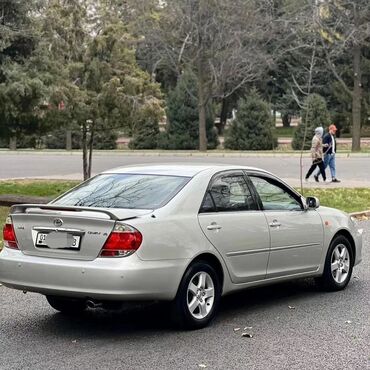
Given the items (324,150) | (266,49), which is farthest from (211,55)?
(324,150)

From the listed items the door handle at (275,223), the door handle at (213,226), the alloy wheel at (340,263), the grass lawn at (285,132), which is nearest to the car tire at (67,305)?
the door handle at (213,226)

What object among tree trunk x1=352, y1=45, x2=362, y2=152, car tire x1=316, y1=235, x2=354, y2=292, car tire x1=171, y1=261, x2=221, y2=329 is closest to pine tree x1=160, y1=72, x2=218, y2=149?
tree trunk x1=352, y1=45, x2=362, y2=152

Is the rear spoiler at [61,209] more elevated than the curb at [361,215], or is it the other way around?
the rear spoiler at [61,209]

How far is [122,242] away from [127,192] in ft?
3.02

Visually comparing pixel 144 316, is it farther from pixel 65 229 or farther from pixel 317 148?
pixel 317 148

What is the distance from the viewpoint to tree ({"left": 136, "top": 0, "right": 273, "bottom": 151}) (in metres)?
37.4

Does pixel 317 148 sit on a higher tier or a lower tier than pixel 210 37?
lower

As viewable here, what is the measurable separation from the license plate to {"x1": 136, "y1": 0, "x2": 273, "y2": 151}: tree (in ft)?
103

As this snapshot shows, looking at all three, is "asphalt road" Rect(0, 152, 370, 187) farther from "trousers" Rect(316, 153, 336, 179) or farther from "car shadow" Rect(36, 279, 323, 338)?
"car shadow" Rect(36, 279, 323, 338)

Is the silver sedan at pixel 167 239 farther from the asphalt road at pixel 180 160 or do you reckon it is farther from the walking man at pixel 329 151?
the walking man at pixel 329 151

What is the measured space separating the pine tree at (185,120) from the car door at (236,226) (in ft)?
121

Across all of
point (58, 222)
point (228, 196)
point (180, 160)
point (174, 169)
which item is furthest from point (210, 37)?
point (58, 222)

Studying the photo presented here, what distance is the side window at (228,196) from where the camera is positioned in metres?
6.79

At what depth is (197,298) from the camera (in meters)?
6.42
